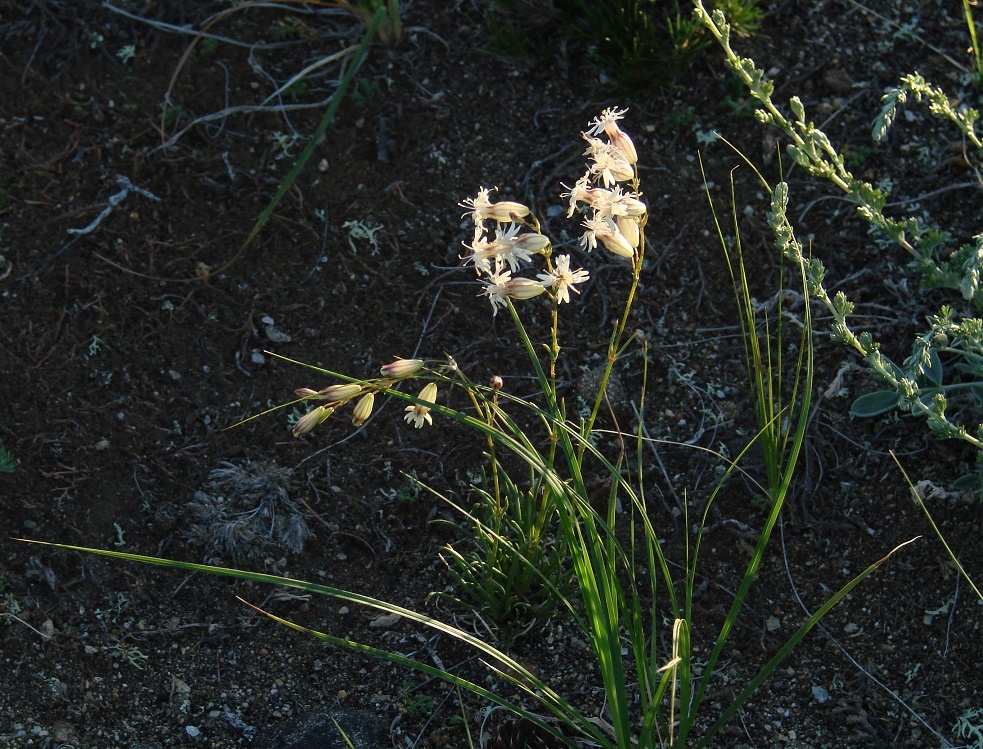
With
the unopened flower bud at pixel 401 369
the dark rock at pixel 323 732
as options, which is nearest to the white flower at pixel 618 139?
the unopened flower bud at pixel 401 369

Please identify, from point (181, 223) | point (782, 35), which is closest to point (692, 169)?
point (782, 35)

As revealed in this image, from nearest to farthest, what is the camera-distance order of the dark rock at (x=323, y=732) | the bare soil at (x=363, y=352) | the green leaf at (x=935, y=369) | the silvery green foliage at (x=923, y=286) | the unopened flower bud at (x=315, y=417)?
1. the unopened flower bud at (x=315, y=417)
2. the silvery green foliage at (x=923, y=286)
3. the dark rock at (x=323, y=732)
4. the bare soil at (x=363, y=352)
5. the green leaf at (x=935, y=369)

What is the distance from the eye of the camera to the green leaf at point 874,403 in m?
2.60

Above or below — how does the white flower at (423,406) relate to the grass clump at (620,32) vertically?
below

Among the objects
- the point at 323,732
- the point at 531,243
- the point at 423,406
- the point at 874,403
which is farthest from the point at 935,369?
the point at 323,732

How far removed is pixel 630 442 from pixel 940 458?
0.80 meters

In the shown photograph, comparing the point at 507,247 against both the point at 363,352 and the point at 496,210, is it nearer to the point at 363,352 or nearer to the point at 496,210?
the point at 496,210

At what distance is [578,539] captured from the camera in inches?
78.5

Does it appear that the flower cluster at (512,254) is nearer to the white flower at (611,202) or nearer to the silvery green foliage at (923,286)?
the white flower at (611,202)

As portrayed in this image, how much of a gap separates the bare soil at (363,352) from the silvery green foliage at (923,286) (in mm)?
145

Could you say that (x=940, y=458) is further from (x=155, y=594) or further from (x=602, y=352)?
(x=155, y=594)

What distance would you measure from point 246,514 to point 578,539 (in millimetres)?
1070

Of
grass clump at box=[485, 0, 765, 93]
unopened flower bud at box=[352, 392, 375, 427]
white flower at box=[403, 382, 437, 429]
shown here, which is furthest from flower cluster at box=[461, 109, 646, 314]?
grass clump at box=[485, 0, 765, 93]

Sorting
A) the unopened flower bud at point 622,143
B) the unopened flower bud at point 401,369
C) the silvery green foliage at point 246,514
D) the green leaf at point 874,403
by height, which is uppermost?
the unopened flower bud at point 622,143
